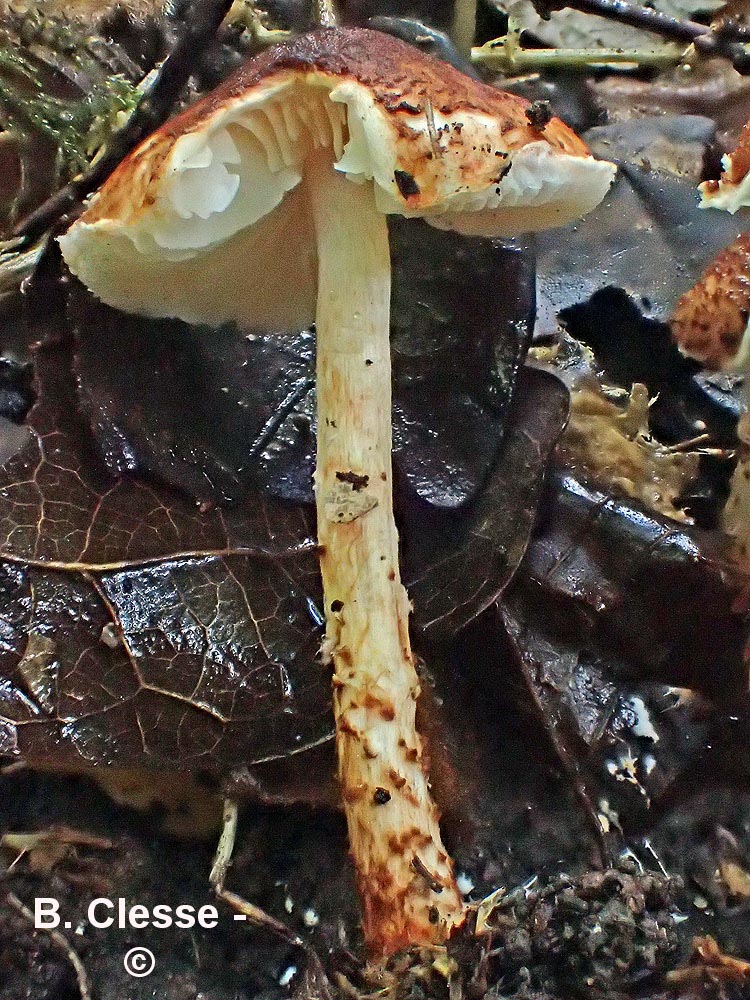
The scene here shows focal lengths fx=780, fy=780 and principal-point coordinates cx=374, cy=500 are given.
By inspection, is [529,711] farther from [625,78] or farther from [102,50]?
[625,78]

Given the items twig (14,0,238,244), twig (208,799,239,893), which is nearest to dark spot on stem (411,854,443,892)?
twig (208,799,239,893)

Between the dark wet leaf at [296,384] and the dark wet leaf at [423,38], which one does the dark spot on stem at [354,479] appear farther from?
the dark wet leaf at [423,38]

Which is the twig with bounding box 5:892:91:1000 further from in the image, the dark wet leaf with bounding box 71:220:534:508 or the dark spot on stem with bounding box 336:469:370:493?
the dark spot on stem with bounding box 336:469:370:493

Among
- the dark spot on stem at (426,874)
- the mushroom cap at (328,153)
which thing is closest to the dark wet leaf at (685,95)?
the mushroom cap at (328,153)

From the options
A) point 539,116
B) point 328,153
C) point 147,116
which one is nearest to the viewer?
point 539,116

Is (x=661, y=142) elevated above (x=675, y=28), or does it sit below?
below

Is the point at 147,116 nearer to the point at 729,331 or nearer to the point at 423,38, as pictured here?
the point at 423,38

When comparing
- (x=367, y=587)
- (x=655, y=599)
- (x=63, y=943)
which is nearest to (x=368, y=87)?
(x=367, y=587)
